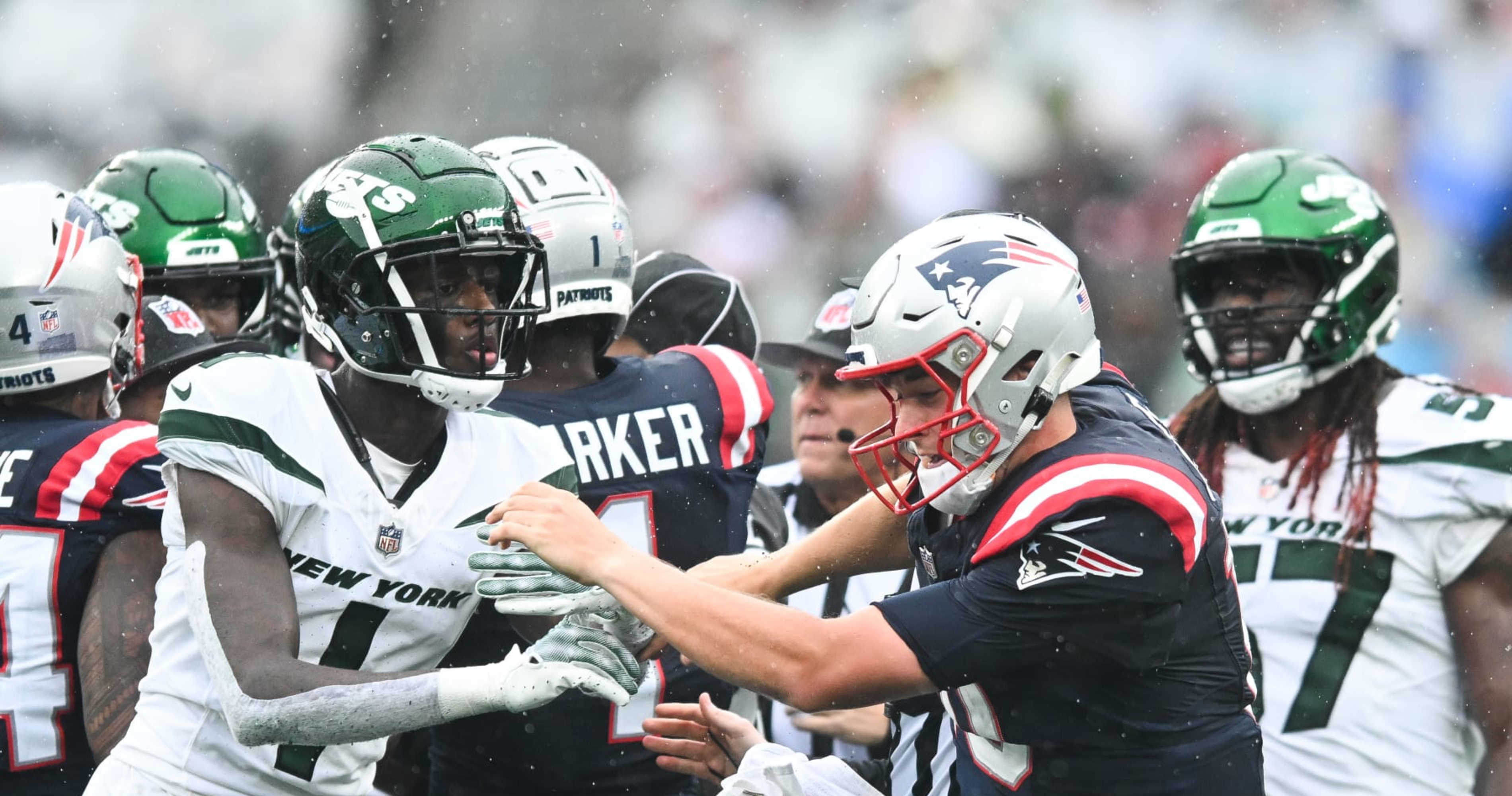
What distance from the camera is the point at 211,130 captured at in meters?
8.88

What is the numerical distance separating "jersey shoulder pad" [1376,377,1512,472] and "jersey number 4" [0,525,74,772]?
313 cm

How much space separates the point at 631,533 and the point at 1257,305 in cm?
188

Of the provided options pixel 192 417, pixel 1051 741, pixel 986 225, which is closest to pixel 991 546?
pixel 1051 741

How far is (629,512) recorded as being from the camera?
12.1 ft

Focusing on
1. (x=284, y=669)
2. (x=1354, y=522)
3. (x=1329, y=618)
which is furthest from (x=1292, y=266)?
(x=284, y=669)

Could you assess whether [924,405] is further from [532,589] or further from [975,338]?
[532,589]

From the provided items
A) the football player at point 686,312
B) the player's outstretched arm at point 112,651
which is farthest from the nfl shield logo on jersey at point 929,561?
the football player at point 686,312

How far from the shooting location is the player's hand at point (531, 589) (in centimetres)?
276

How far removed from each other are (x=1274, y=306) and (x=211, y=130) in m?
6.46

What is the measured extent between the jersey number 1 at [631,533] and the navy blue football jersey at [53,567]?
0.99 metres

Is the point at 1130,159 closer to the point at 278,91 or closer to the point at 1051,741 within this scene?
the point at 278,91

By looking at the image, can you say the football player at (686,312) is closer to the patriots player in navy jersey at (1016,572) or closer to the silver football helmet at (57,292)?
the silver football helmet at (57,292)

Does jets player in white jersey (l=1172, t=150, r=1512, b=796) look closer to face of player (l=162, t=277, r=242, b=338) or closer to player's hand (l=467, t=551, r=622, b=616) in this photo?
player's hand (l=467, t=551, r=622, b=616)

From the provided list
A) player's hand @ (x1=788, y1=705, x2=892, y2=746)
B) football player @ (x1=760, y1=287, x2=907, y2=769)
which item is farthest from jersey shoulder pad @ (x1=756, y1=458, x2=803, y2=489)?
player's hand @ (x1=788, y1=705, x2=892, y2=746)
